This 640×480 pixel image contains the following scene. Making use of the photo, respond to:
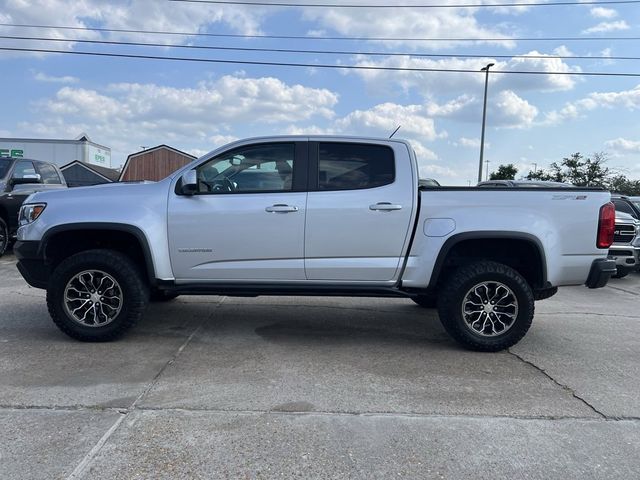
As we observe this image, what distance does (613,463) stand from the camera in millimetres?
3143

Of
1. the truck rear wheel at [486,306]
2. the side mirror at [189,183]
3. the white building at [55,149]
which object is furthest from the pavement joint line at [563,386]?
the white building at [55,149]

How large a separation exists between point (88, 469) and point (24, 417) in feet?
3.14

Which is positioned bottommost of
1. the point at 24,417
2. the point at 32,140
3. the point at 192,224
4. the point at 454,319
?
the point at 24,417

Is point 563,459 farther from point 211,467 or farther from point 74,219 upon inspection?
point 74,219

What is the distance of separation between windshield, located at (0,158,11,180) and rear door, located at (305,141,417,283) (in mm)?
8390

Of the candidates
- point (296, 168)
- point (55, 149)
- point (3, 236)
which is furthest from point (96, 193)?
point (55, 149)

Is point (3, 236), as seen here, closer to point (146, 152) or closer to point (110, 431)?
point (110, 431)

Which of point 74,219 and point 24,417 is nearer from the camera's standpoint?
point 24,417

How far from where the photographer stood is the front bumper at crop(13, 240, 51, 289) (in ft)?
17.2

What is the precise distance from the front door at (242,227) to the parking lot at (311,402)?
779 mm

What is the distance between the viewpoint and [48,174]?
12.2m

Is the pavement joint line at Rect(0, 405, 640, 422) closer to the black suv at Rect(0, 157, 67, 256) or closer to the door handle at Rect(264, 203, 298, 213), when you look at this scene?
the door handle at Rect(264, 203, 298, 213)

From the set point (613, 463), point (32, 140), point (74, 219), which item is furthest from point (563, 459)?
point (32, 140)

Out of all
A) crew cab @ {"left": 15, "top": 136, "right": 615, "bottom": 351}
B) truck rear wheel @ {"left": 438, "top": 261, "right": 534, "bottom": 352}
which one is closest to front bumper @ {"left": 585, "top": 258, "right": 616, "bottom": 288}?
crew cab @ {"left": 15, "top": 136, "right": 615, "bottom": 351}
